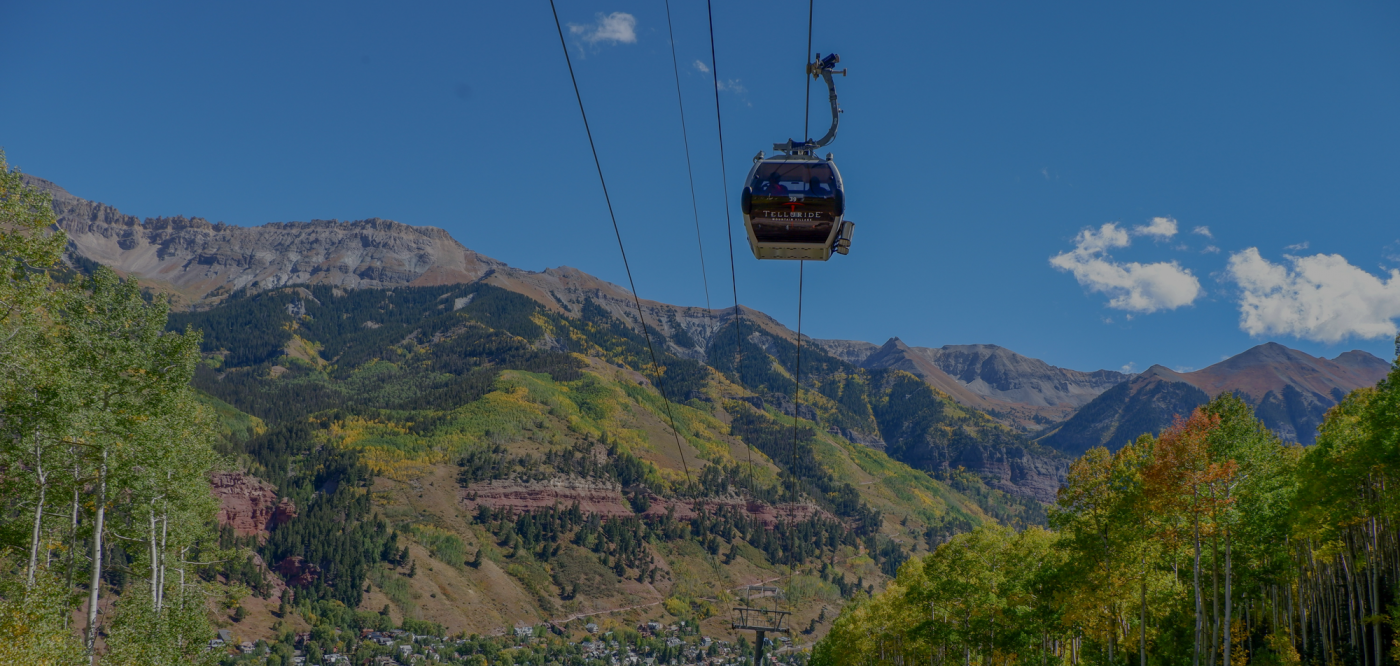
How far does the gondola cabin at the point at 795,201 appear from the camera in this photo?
2117 cm

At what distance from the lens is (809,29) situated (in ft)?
52.0

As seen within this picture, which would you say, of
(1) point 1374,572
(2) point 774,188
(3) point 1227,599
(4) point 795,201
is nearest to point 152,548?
(2) point 774,188

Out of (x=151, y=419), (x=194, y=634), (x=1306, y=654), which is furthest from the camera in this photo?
(x=1306, y=654)

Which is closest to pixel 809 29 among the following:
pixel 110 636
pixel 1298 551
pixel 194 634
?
pixel 110 636

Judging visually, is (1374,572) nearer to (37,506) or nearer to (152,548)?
(152,548)

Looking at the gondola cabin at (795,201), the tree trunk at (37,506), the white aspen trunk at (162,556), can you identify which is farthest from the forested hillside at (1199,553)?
the tree trunk at (37,506)

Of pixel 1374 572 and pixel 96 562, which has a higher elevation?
pixel 96 562

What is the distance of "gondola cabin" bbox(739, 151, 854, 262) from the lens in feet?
69.5

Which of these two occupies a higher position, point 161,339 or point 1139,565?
point 161,339

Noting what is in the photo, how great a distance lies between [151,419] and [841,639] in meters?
65.6

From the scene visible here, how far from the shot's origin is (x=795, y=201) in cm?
2117

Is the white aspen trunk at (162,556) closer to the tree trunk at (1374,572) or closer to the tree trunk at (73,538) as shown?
the tree trunk at (73,538)

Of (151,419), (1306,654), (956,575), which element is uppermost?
(151,419)

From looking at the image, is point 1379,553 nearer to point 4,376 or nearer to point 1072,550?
point 1072,550
